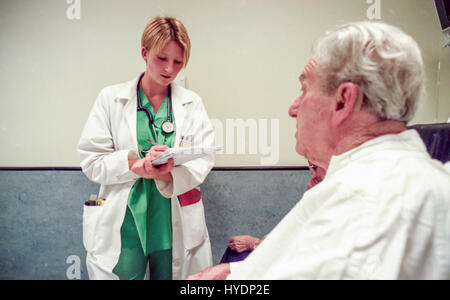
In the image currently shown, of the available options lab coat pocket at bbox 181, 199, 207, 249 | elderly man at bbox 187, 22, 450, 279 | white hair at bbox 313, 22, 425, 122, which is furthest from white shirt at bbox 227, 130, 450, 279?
lab coat pocket at bbox 181, 199, 207, 249

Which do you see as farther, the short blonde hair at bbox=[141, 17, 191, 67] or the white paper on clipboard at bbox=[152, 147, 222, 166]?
the short blonde hair at bbox=[141, 17, 191, 67]

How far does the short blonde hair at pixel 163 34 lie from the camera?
0.95 m

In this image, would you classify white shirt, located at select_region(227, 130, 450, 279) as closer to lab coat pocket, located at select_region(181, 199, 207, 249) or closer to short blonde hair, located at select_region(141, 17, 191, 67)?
lab coat pocket, located at select_region(181, 199, 207, 249)

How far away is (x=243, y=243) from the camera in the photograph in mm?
1062

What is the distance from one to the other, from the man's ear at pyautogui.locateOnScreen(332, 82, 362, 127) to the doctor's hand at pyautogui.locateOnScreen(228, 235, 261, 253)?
2.16 ft

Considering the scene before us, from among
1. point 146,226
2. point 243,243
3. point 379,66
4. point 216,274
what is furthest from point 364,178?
point 146,226

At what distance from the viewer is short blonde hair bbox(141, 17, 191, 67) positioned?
95 cm

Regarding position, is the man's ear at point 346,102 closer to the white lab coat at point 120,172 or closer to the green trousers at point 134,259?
the white lab coat at point 120,172

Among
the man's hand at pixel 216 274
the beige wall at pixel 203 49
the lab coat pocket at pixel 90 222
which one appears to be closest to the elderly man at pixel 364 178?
the man's hand at pixel 216 274

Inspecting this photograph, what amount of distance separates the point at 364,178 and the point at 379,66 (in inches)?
9.0

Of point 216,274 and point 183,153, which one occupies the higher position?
point 183,153

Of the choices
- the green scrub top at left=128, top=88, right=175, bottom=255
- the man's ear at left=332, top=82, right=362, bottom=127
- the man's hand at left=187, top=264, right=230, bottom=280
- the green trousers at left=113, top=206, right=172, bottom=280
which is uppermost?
the man's ear at left=332, top=82, right=362, bottom=127

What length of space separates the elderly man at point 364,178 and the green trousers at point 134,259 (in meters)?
0.55

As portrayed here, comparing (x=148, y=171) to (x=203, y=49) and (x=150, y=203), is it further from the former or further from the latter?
(x=203, y=49)
